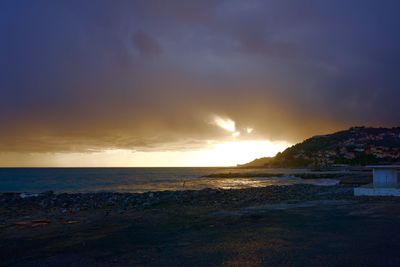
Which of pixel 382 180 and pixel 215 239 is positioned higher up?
pixel 382 180

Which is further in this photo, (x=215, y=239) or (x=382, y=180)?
(x=382, y=180)

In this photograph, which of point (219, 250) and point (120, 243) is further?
point (120, 243)

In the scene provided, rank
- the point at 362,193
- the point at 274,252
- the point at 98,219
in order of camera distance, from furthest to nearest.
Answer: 1. the point at 362,193
2. the point at 98,219
3. the point at 274,252

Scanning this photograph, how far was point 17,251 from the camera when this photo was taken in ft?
42.8

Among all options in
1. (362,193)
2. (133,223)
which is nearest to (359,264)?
(133,223)

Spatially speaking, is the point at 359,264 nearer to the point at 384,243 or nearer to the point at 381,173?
the point at 384,243

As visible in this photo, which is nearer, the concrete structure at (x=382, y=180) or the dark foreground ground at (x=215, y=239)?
the dark foreground ground at (x=215, y=239)

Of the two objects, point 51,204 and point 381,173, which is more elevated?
point 381,173

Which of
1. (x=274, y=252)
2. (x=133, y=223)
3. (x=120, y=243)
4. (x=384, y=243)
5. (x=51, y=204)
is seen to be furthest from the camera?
(x=51, y=204)

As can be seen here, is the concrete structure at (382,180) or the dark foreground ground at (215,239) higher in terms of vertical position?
the concrete structure at (382,180)

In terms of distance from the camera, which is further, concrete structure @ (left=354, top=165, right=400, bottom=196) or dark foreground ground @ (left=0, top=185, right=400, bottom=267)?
concrete structure @ (left=354, top=165, right=400, bottom=196)

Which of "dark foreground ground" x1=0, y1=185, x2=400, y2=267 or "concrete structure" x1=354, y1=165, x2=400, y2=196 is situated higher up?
"concrete structure" x1=354, y1=165, x2=400, y2=196

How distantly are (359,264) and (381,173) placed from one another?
25.4m

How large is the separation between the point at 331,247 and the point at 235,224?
604cm
